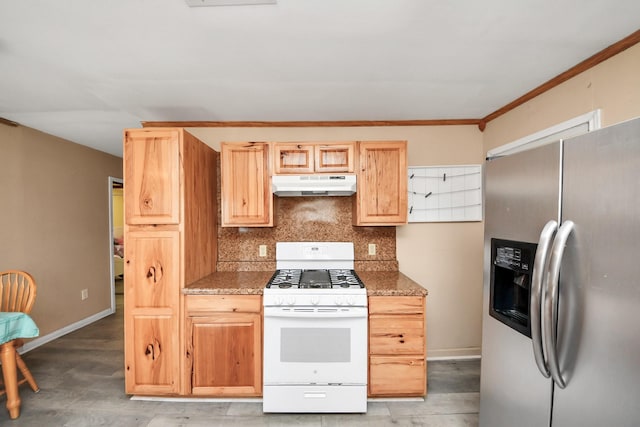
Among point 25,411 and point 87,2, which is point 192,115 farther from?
point 25,411

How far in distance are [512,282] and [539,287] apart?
35 centimetres

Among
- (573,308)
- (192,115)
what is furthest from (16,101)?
(573,308)

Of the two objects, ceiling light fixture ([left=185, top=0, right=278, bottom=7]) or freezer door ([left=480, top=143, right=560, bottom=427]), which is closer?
freezer door ([left=480, top=143, right=560, bottom=427])

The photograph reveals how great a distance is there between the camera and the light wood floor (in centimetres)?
200

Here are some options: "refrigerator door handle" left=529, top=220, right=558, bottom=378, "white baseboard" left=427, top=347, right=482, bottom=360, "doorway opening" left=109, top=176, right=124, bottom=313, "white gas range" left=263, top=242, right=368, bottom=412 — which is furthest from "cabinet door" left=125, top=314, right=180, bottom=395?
"doorway opening" left=109, top=176, right=124, bottom=313

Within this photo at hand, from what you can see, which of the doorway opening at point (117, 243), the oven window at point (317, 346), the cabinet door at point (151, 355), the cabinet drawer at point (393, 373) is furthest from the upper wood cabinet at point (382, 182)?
the doorway opening at point (117, 243)

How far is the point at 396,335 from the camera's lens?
212cm

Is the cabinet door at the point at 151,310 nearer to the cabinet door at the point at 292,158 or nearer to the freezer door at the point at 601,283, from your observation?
the cabinet door at the point at 292,158

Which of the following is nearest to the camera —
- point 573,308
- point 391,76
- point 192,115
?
point 573,308

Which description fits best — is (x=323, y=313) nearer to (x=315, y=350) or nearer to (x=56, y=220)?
(x=315, y=350)

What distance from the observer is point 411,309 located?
6.97ft

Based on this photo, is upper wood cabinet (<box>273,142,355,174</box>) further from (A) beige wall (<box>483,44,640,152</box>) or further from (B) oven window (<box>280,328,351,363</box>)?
(A) beige wall (<box>483,44,640,152</box>)

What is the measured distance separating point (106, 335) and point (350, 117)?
3.90 meters

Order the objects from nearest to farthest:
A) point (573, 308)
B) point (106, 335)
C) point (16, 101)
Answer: point (573, 308)
point (16, 101)
point (106, 335)
